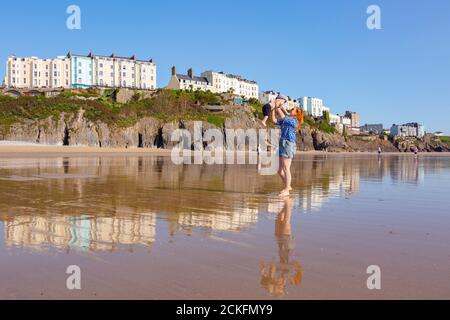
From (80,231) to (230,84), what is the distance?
12966 centimetres

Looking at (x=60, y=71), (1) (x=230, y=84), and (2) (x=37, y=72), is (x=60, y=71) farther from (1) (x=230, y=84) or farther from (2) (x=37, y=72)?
(1) (x=230, y=84)

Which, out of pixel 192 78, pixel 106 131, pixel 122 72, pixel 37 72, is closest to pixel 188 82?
pixel 192 78

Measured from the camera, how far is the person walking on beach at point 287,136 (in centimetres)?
1047

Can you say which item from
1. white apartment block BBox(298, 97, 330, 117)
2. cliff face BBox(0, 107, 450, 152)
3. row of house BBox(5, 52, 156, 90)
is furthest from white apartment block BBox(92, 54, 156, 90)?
white apartment block BBox(298, 97, 330, 117)

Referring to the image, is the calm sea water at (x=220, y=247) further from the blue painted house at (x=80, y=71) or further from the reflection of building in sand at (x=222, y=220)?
the blue painted house at (x=80, y=71)

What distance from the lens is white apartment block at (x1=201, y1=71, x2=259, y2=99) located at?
125 meters

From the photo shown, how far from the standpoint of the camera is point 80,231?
5.39 meters

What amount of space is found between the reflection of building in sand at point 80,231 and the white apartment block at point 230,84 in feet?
352

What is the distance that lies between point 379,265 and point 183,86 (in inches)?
4487

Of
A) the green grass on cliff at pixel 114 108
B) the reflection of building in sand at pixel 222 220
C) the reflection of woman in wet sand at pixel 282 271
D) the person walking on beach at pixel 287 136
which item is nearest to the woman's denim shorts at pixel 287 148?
the person walking on beach at pixel 287 136

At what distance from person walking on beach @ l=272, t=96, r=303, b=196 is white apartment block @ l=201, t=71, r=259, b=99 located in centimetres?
10223
